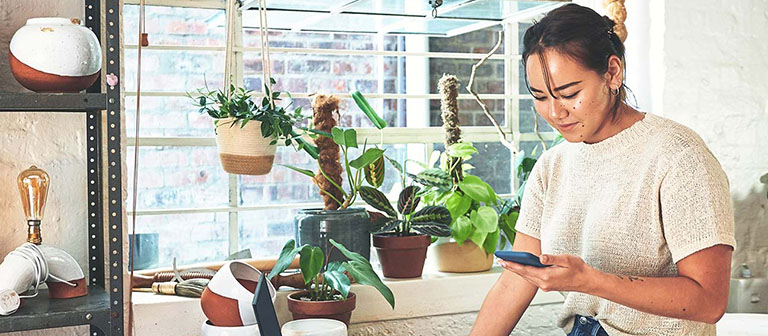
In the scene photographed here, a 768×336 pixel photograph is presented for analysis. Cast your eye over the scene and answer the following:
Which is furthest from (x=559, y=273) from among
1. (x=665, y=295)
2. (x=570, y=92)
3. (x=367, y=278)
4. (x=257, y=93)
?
(x=257, y=93)

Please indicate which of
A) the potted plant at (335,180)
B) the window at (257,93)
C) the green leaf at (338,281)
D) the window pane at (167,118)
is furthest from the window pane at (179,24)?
the green leaf at (338,281)

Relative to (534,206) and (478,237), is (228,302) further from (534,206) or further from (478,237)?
(478,237)

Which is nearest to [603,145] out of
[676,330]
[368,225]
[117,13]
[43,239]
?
[676,330]

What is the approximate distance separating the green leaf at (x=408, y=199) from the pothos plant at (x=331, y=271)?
319 millimetres

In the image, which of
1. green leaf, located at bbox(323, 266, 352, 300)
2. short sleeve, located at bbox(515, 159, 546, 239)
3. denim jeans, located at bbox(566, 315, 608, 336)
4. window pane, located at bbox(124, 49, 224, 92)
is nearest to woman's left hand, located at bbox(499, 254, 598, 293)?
denim jeans, located at bbox(566, 315, 608, 336)

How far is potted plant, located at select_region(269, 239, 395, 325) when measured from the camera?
223 centimetres

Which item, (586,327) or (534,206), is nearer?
(586,327)

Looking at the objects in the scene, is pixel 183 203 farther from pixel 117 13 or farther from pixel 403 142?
pixel 117 13

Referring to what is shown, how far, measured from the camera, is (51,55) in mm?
1801

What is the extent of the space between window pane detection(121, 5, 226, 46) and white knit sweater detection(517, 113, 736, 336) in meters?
1.39

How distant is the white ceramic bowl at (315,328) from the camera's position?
2.07 metres

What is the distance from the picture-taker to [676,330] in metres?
1.68

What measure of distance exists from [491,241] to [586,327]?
90 centimetres

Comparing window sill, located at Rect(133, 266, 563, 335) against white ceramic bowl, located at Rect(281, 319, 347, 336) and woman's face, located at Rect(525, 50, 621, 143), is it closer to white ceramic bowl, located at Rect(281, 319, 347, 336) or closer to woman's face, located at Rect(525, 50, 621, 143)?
white ceramic bowl, located at Rect(281, 319, 347, 336)
